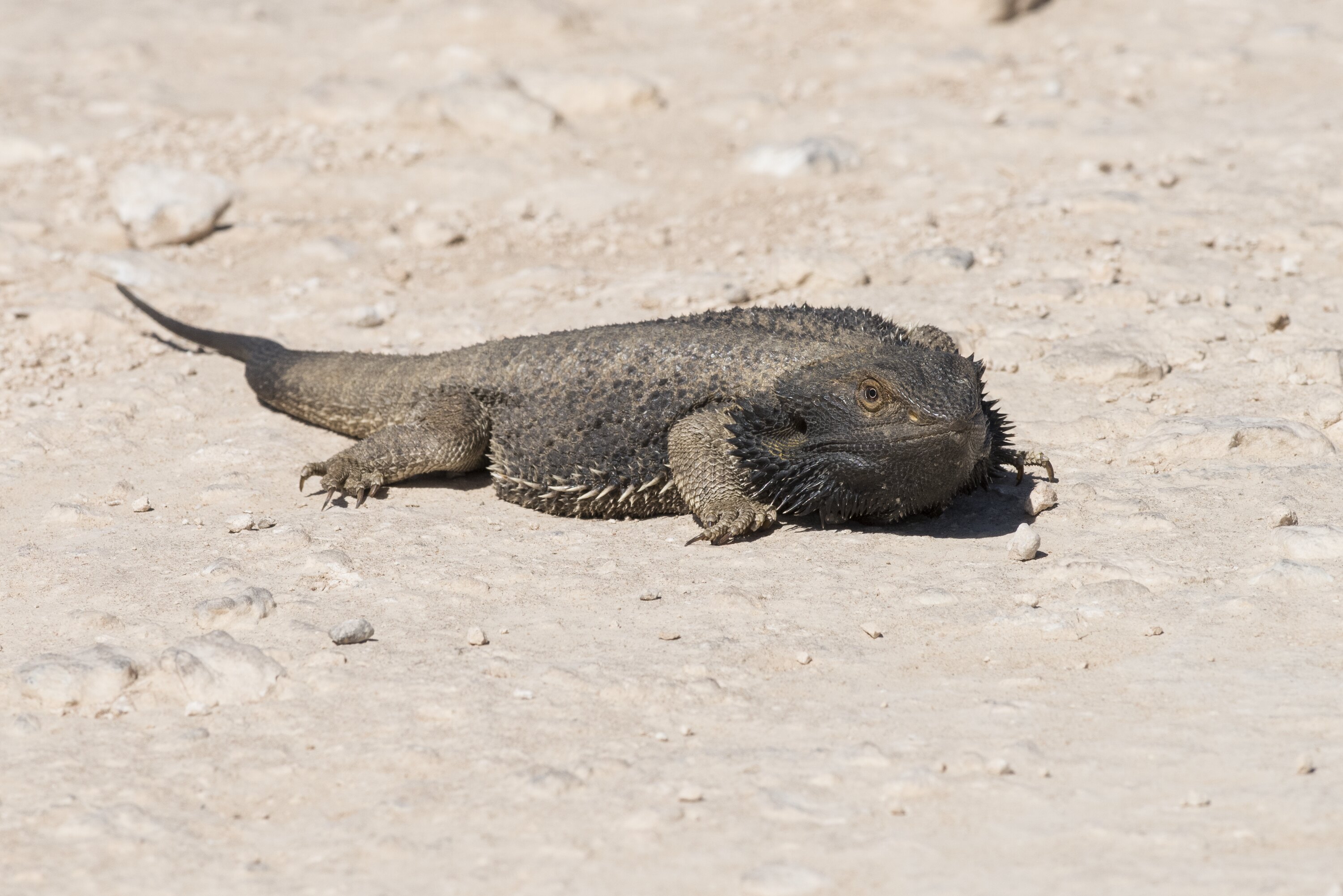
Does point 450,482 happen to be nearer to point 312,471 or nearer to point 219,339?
point 312,471

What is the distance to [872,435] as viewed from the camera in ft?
18.2

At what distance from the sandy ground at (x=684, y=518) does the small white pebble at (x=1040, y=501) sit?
9cm

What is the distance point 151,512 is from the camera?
636cm

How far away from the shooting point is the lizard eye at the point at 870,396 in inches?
220

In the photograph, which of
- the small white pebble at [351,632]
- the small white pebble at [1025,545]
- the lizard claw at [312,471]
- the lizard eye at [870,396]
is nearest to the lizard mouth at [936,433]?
the lizard eye at [870,396]

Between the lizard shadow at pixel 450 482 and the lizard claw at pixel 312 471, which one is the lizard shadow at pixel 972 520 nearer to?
the lizard shadow at pixel 450 482

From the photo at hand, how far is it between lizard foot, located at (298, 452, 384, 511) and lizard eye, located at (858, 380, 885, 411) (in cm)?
253

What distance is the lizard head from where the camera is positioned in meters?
5.50

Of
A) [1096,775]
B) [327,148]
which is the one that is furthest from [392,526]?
[327,148]

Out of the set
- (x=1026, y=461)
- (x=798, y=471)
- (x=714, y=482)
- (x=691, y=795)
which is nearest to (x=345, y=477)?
(x=714, y=482)

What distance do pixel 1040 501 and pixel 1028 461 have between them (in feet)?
1.19

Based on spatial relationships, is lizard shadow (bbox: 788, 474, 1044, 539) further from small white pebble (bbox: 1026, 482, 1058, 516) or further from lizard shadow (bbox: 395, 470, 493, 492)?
lizard shadow (bbox: 395, 470, 493, 492)

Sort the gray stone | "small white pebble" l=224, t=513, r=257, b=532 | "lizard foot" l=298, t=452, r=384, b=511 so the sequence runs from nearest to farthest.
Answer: "small white pebble" l=224, t=513, r=257, b=532, "lizard foot" l=298, t=452, r=384, b=511, the gray stone

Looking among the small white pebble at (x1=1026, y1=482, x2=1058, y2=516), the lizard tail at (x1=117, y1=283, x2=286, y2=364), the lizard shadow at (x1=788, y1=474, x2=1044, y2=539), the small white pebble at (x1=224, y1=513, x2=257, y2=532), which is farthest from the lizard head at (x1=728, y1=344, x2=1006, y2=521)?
the lizard tail at (x1=117, y1=283, x2=286, y2=364)
